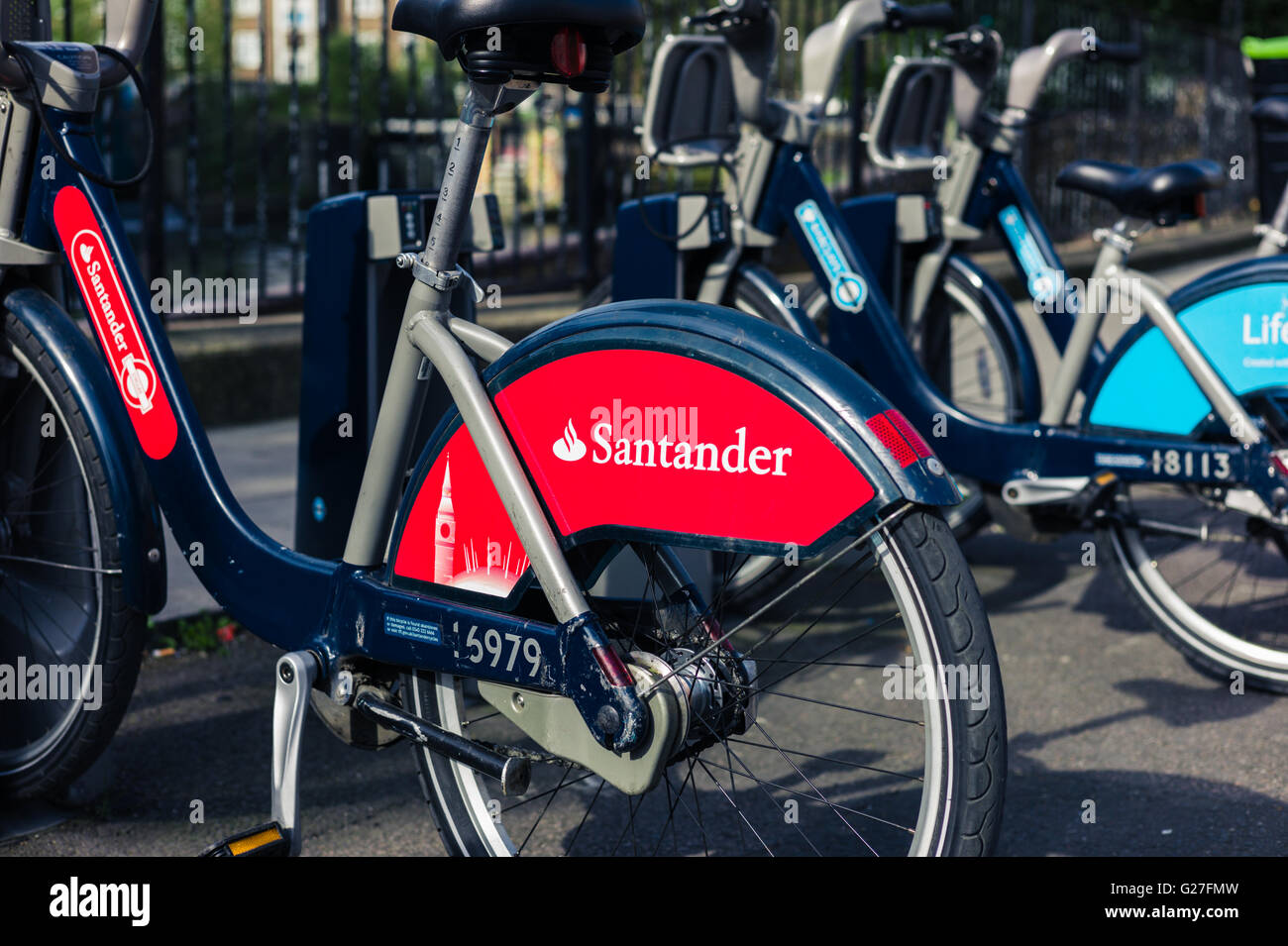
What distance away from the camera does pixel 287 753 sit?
2.52 meters

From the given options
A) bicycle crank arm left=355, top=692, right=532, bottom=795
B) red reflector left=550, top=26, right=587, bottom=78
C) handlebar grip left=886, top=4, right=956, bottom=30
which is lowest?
bicycle crank arm left=355, top=692, right=532, bottom=795

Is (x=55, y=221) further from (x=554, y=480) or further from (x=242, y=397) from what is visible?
(x=242, y=397)

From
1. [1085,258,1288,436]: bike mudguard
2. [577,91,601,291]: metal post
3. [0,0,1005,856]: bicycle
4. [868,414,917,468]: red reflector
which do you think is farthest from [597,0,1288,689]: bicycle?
[577,91,601,291]: metal post

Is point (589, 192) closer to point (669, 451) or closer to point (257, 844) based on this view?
point (257, 844)

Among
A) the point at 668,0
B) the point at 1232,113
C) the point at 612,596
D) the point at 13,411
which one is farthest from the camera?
the point at 1232,113

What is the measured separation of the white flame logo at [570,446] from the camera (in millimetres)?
2236

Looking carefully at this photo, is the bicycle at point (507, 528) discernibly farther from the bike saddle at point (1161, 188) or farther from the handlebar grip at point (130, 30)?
the bike saddle at point (1161, 188)

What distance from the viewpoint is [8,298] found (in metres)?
2.88

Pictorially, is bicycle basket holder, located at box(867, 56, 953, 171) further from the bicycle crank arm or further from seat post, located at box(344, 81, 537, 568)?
the bicycle crank arm

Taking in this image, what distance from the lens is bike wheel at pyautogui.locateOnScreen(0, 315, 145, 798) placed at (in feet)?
9.27

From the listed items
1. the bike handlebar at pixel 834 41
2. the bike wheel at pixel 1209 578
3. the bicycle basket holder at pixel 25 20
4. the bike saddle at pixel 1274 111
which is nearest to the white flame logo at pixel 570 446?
the bicycle basket holder at pixel 25 20

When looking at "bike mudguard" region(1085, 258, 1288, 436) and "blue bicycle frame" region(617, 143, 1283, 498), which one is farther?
"blue bicycle frame" region(617, 143, 1283, 498)
